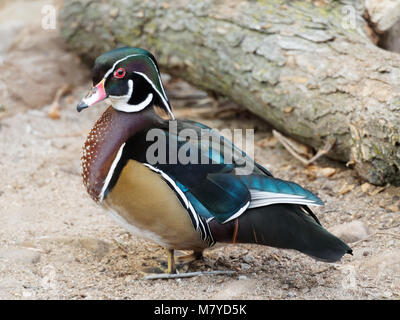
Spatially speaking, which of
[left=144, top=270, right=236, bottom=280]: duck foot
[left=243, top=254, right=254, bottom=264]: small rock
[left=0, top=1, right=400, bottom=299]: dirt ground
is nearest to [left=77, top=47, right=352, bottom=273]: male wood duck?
[left=144, top=270, right=236, bottom=280]: duck foot

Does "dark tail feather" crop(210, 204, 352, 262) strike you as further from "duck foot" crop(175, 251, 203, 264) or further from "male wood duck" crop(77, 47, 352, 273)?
"duck foot" crop(175, 251, 203, 264)

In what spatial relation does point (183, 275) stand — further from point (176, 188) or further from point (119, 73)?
point (119, 73)

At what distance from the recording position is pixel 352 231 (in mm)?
2900

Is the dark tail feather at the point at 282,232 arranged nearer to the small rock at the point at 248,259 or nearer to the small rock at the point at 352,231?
the small rock at the point at 248,259

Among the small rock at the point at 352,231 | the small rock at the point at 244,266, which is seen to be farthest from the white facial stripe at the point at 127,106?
the small rock at the point at 352,231

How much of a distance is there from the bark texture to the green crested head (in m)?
1.29

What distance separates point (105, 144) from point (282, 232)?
851mm

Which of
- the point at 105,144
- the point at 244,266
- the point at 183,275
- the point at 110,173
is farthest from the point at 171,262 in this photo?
the point at 105,144

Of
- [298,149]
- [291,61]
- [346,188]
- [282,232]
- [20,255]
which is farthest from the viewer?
[298,149]

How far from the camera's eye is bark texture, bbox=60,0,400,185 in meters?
3.19

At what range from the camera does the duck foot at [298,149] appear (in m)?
3.56

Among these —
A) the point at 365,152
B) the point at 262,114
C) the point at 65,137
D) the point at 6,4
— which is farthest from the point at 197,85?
the point at 6,4

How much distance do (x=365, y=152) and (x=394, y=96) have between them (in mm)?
348

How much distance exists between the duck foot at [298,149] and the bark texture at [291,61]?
0.05 metres
